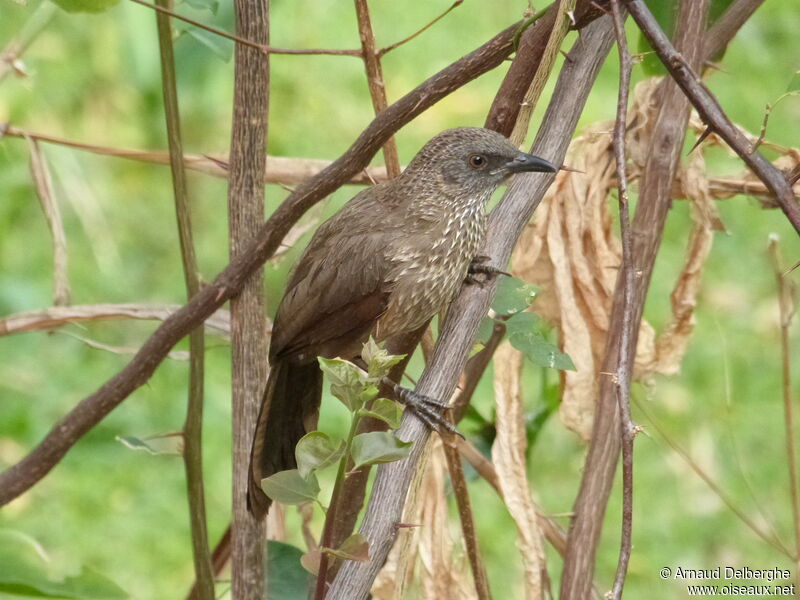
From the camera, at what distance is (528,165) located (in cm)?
212

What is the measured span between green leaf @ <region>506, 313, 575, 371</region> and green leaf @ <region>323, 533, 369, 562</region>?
659 mm

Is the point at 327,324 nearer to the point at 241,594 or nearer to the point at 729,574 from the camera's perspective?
the point at 241,594

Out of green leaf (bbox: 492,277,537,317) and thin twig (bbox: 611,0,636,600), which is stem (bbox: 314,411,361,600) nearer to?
thin twig (bbox: 611,0,636,600)

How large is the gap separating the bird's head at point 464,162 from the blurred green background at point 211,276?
717 millimetres

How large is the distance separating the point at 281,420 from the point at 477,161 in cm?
76

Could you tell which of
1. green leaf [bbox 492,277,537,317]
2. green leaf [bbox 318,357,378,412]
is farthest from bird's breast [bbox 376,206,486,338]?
green leaf [bbox 318,357,378,412]

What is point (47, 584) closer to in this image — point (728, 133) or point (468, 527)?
point (468, 527)

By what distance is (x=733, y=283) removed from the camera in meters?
5.34

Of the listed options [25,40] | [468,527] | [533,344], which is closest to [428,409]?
[533,344]

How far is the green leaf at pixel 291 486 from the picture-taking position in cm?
142

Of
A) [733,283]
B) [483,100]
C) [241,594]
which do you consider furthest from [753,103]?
[241,594]

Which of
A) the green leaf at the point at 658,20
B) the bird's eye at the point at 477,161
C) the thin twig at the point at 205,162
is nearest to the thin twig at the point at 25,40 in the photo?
the thin twig at the point at 205,162

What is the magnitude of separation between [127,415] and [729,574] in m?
2.56

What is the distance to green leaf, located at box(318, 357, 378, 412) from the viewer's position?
132cm
